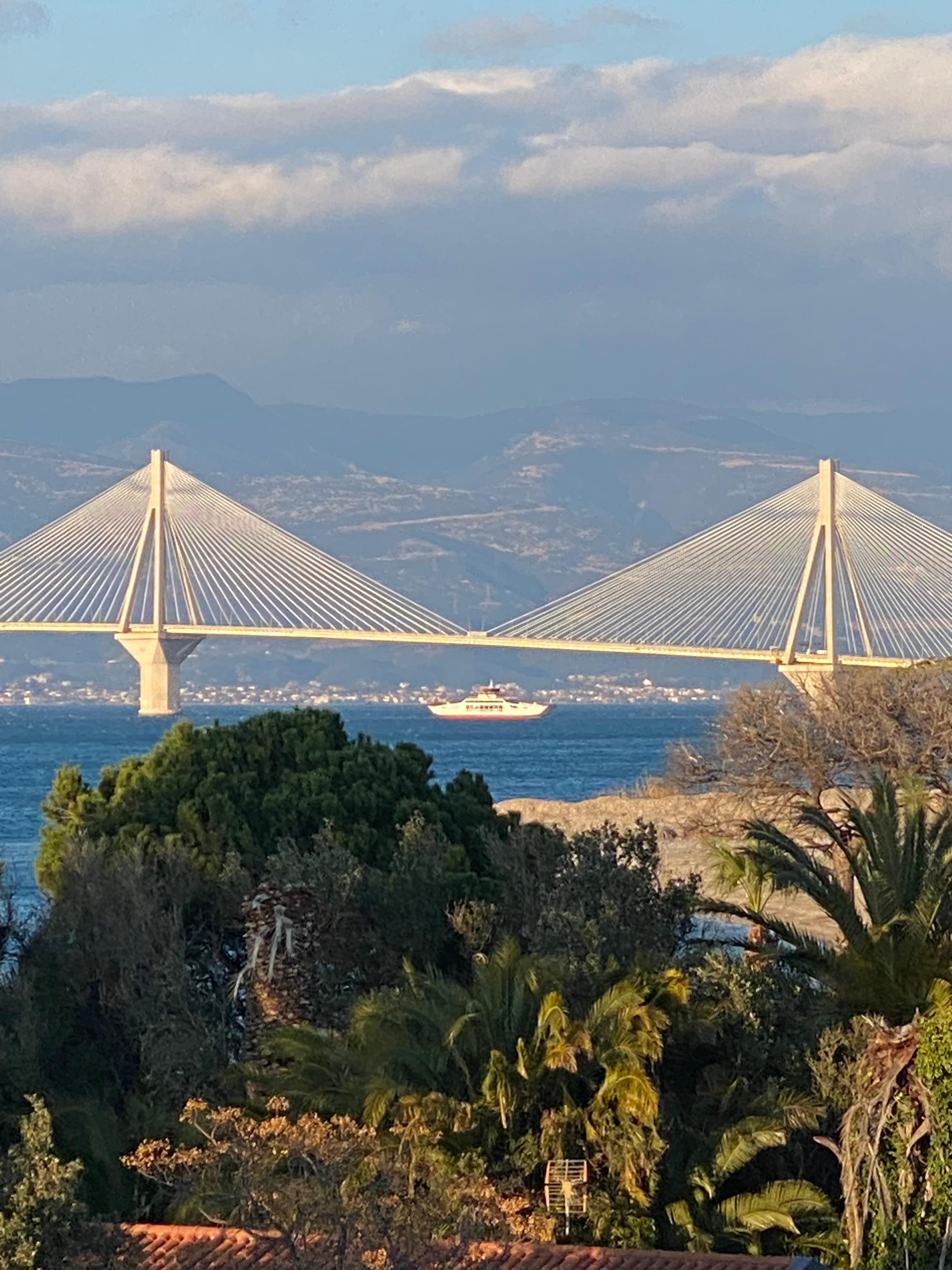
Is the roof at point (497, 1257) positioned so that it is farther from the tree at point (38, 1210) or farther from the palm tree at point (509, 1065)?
the palm tree at point (509, 1065)

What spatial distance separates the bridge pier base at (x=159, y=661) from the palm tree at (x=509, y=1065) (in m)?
73.1

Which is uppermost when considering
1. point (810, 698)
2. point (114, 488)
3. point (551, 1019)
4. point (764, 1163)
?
point (114, 488)

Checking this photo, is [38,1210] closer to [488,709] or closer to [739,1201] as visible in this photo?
[739,1201]

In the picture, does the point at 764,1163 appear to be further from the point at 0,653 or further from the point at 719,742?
the point at 0,653

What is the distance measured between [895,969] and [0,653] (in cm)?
16803

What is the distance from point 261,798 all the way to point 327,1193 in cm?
1055

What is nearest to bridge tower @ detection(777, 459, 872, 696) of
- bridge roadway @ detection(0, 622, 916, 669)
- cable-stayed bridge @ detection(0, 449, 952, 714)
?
cable-stayed bridge @ detection(0, 449, 952, 714)

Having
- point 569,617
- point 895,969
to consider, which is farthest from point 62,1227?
point 569,617

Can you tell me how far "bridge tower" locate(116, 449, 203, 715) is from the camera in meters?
79.7

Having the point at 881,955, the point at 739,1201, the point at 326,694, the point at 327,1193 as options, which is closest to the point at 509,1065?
the point at 739,1201

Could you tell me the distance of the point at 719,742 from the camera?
32781 mm

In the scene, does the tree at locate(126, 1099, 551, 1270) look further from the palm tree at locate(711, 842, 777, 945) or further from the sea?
the sea

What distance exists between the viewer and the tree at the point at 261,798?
1906cm

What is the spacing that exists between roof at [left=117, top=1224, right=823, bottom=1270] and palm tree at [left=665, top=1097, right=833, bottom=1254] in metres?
1.48
